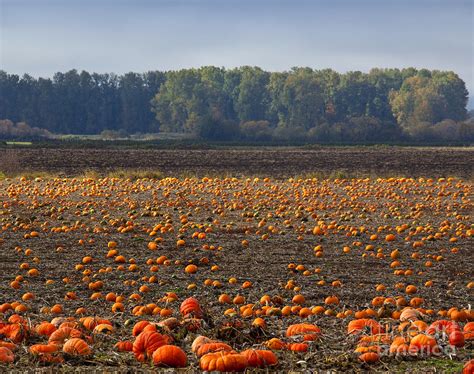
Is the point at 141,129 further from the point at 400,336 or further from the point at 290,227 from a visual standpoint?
the point at 400,336

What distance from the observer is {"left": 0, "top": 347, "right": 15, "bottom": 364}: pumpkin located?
6.13 metres

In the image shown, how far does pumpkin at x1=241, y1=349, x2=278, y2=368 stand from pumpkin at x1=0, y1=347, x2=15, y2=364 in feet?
5.71

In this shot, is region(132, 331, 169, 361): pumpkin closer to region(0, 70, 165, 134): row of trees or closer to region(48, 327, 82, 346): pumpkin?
region(48, 327, 82, 346): pumpkin

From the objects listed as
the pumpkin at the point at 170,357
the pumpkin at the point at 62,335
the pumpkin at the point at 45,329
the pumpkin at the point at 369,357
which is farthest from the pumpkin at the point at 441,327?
the pumpkin at the point at 45,329

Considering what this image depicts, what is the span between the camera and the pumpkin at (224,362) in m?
5.74

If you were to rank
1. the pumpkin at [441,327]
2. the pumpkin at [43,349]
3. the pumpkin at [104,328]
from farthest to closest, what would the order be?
the pumpkin at [104,328], the pumpkin at [441,327], the pumpkin at [43,349]

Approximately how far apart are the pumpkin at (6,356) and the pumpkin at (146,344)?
0.91 metres

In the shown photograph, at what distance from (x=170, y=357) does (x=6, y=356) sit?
4.05ft

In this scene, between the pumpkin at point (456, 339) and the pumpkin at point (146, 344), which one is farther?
the pumpkin at point (456, 339)

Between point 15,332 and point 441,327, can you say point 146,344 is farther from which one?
point 441,327

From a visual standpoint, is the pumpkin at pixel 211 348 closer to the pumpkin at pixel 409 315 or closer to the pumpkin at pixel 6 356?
the pumpkin at pixel 6 356

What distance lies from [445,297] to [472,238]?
611cm

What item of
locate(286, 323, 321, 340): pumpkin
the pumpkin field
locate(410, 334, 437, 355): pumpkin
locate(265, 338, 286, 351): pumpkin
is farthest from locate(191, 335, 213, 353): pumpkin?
locate(410, 334, 437, 355): pumpkin

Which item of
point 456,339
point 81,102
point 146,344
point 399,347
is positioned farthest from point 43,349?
point 81,102
